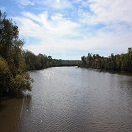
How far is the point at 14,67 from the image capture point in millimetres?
35719

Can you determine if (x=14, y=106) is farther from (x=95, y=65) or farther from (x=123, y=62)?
(x=95, y=65)

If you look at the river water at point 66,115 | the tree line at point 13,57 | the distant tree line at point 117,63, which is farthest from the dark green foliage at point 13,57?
the distant tree line at point 117,63

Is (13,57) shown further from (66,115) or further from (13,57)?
(66,115)

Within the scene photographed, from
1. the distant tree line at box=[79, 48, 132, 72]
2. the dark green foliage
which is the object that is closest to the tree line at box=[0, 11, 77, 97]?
the dark green foliage

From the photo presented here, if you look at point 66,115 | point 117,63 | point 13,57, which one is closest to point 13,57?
point 13,57

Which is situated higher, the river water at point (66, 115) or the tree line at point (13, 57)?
the tree line at point (13, 57)

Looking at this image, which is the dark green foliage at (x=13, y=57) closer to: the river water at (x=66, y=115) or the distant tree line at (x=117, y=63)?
the river water at (x=66, y=115)

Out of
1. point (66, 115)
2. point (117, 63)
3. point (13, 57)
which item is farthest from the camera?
point (117, 63)

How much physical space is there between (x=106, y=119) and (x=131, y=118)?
2.89 meters

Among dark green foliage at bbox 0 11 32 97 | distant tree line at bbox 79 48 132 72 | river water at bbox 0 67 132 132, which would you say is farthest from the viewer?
distant tree line at bbox 79 48 132 72

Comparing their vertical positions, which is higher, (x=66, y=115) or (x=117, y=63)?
(x=117, y=63)

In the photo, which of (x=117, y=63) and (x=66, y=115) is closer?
(x=66, y=115)

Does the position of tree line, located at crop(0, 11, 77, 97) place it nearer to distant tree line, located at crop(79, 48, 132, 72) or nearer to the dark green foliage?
the dark green foliage

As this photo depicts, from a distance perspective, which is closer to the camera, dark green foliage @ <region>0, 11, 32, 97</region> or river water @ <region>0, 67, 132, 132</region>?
river water @ <region>0, 67, 132, 132</region>
